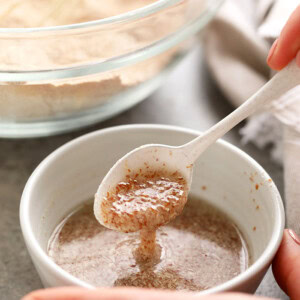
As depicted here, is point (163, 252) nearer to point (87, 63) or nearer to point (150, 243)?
point (150, 243)

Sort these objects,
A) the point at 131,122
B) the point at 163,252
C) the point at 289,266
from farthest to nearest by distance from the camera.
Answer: the point at 131,122, the point at 163,252, the point at 289,266

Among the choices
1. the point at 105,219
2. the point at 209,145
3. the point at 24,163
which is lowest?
the point at 24,163

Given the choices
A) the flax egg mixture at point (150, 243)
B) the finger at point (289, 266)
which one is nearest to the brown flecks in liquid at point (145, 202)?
the flax egg mixture at point (150, 243)

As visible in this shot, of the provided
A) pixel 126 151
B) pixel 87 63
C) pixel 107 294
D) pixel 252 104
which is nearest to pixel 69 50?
pixel 87 63

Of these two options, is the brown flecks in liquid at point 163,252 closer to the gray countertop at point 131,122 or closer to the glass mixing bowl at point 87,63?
the gray countertop at point 131,122

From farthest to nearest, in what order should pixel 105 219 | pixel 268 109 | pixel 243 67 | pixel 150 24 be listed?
1. pixel 243 67
2. pixel 268 109
3. pixel 150 24
4. pixel 105 219

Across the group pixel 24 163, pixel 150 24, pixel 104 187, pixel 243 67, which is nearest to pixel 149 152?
pixel 104 187

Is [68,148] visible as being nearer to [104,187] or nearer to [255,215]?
[104,187]
